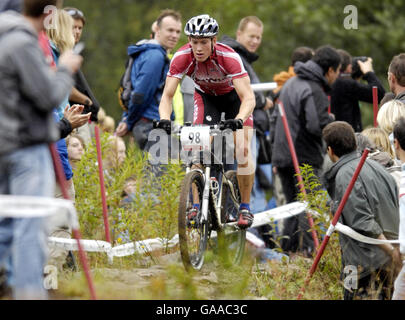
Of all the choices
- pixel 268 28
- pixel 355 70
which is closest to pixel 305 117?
pixel 355 70

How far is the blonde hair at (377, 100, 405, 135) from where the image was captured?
7.45 metres

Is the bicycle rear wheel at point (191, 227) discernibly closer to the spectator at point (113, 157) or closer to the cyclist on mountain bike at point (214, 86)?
the cyclist on mountain bike at point (214, 86)

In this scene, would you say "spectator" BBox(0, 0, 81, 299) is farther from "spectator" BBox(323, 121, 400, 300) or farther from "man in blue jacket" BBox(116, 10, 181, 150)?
"man in blue jacket" BBox(116, 10, 181, 150)

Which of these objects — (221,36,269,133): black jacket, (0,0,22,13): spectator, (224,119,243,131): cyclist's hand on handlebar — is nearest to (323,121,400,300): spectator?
(224,119,243,131): cyclist's hand on handlebar

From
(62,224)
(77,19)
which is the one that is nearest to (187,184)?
(62,224)

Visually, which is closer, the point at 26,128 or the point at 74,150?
the point at 26,128

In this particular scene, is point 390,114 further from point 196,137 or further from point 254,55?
point 254,55

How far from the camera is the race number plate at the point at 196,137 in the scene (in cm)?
699

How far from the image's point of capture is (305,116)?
1021cm

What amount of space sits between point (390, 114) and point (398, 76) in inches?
20.2

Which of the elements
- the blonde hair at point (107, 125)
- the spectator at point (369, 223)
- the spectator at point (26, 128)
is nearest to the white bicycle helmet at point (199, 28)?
the spectator at point (369, 223)

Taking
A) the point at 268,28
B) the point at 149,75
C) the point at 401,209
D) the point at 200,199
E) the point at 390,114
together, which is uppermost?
the point at 268,28

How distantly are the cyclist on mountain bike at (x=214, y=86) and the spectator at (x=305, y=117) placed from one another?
1975 mm
